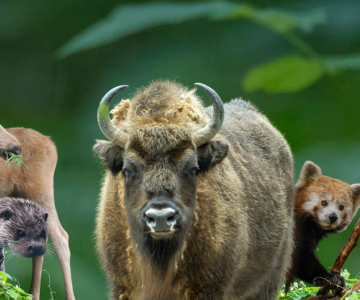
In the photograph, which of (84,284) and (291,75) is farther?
(84,284)

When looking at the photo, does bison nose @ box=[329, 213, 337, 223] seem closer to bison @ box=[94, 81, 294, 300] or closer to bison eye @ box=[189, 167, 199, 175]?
bison @ box=[94, 81, 294, 300]

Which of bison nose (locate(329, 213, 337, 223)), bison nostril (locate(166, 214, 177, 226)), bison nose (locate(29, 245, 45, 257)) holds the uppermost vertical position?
bison nostril (locate(166, 214, 177, 226))

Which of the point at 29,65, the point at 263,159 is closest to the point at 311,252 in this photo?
the point at 263,159

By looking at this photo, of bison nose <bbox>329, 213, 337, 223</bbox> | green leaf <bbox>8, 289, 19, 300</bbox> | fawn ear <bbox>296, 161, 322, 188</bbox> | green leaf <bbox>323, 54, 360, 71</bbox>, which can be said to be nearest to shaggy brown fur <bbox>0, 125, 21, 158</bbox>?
green leaf <bbox>8, 289, 19, 300</bbox>

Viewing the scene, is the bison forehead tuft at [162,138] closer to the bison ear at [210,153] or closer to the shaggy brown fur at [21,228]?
the bison ear at [210,153]

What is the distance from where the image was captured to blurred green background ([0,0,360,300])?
647cm

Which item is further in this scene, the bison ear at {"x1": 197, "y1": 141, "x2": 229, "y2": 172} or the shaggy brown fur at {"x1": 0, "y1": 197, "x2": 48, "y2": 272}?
the shaggy brown fur at {"x1": 0, "y1": 197, "x2": 48, "y2": 272}

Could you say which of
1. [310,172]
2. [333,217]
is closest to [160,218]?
[333,217]

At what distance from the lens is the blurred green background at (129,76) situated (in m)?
6.47

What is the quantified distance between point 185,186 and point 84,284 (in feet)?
10.3

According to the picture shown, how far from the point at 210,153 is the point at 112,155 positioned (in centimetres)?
83

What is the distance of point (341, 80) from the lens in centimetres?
708

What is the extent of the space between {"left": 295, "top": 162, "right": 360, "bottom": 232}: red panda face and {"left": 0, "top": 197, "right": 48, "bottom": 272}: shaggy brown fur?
3.17 m

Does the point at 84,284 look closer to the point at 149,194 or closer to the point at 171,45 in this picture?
the point at 149,194
